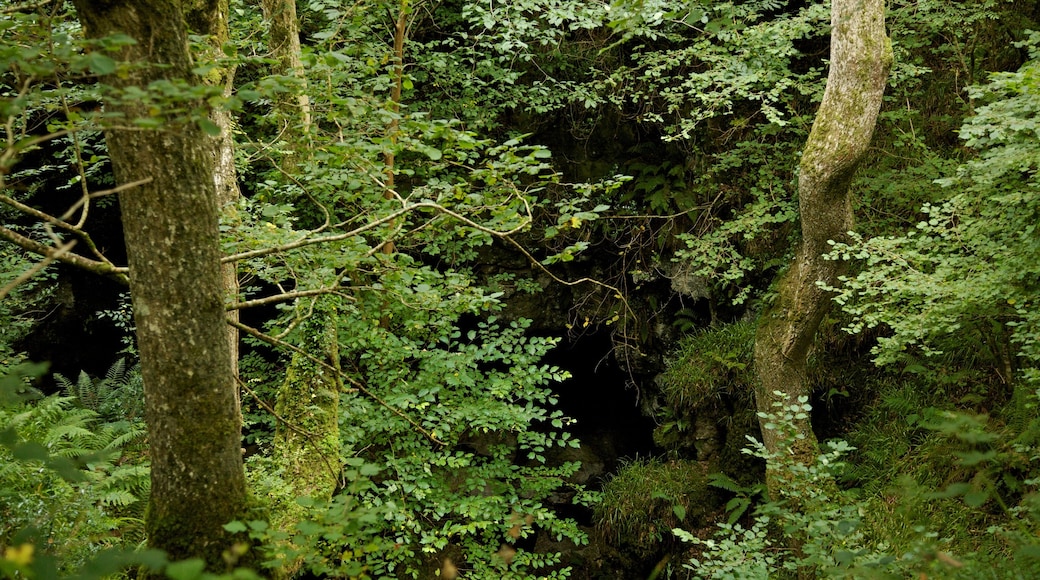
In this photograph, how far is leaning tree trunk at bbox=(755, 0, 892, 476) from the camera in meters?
5.30

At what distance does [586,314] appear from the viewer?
30.8ft

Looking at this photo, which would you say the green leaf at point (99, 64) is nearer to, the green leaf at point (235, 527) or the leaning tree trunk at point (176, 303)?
the leaning tree trunk at point (176, 303)

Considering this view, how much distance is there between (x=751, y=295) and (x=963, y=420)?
6009mm

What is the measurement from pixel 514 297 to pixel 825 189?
511 cm

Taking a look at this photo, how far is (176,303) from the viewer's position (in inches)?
87.4

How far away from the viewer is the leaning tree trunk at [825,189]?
17.4 feet

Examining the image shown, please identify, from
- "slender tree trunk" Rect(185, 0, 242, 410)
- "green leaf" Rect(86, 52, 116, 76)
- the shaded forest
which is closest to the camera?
"green leaf" Rect(86, 52, 116, 76)

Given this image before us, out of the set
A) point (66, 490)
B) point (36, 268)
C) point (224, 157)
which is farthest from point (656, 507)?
point (36, 268)

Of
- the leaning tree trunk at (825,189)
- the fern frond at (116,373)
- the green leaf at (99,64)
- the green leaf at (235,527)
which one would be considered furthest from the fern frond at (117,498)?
the leaning tree trunk at (825,189)

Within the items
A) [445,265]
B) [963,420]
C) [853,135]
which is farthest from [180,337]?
[445,265]

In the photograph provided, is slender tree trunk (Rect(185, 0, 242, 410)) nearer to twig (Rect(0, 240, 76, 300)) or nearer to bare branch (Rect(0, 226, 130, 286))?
bare branch (Rect(0, 226, 130, 286))

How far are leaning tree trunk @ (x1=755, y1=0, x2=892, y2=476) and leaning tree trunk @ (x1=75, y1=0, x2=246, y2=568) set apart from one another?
4057mm

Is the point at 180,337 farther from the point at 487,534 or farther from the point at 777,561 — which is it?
the point at 777,561

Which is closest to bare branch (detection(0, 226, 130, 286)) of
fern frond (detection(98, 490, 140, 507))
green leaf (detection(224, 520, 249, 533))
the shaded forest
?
the shaded forest
